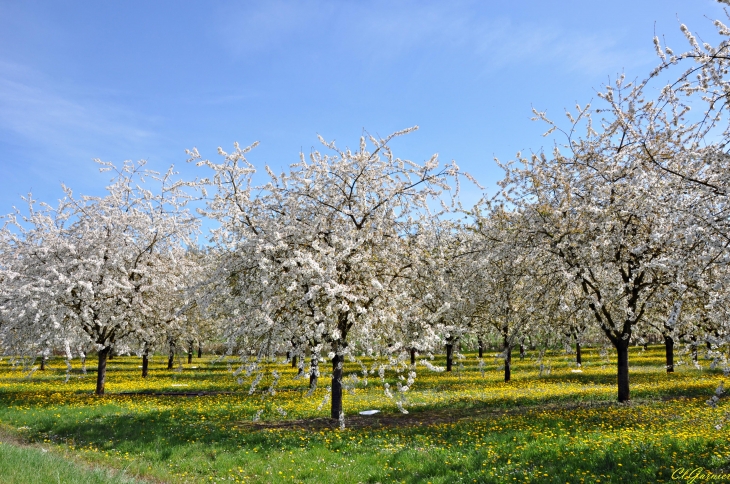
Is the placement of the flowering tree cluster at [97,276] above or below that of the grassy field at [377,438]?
above

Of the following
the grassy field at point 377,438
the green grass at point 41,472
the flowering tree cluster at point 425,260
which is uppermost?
the flowering tree cluster at point 425,260

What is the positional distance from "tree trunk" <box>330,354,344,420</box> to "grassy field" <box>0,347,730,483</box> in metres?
0.56

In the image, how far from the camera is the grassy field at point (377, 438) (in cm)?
932

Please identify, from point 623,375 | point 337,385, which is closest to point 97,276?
point 337,385

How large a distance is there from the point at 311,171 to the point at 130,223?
12.3m

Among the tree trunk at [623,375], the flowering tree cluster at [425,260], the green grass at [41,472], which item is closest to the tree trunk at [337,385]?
the flowering tree cluster at [425,260]

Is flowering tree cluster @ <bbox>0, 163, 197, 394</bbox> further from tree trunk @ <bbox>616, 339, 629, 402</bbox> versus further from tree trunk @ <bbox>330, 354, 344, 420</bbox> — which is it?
tree trunk @ <bbox>616, 339, 629, 402</bbox>

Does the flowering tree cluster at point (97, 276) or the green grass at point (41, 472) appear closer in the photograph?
the green grass at point (41, 472)

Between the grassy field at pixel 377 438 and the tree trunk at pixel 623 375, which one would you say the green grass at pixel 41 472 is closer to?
the grassy field at pixel 377 438

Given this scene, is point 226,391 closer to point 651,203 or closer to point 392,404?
point 392,404

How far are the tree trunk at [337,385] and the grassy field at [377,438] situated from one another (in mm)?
559

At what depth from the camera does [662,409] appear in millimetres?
14711

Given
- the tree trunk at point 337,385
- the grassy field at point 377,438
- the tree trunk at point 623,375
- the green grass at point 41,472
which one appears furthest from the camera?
the tree trunk at point 623,375

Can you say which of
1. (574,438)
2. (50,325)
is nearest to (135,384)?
(50,325)
